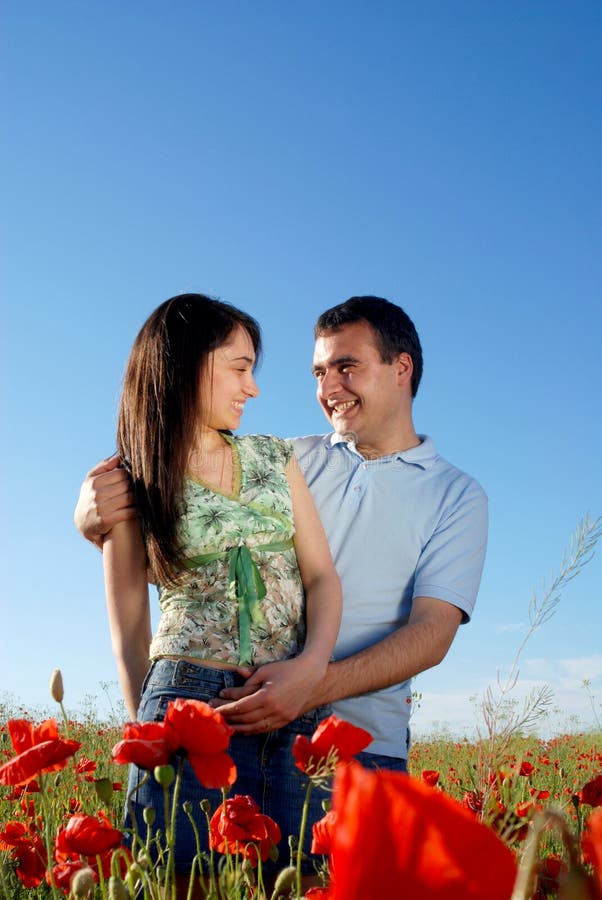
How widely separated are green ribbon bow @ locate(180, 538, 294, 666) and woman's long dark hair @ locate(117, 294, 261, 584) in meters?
0.12

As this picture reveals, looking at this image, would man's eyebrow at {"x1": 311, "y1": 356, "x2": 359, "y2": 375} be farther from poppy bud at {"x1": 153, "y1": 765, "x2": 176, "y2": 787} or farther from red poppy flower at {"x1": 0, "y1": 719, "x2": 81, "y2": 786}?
poppy bud at {"x1": 153, "y1": 765, "x2": 176, "y2": 787}

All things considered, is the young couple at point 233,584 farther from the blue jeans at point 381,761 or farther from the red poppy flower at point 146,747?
the red poppy flower at point 146,747

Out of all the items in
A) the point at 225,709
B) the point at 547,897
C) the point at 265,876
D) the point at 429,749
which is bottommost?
the point at 429,749

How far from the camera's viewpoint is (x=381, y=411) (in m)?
4.33

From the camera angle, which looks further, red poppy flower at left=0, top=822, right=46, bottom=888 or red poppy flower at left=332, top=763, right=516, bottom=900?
red poppy flower at left=0, top=822, right=46, bottom=888

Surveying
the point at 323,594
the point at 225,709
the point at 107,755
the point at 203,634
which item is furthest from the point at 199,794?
the point at 107,755

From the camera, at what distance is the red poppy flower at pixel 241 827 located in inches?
74.5

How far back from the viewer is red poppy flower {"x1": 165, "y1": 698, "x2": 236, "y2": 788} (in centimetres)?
157

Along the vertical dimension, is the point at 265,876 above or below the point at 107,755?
above

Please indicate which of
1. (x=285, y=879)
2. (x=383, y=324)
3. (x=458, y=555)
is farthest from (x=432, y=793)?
(x=383, y=324)

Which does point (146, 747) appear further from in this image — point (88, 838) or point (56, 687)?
point (56, 687)

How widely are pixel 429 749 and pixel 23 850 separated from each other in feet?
19.9

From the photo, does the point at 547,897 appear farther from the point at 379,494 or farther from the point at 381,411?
the point at 381,411

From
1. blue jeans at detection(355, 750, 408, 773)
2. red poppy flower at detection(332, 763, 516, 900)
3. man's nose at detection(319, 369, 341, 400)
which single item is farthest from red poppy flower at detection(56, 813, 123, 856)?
man's nose at detection(319, 369, 341, 400)
